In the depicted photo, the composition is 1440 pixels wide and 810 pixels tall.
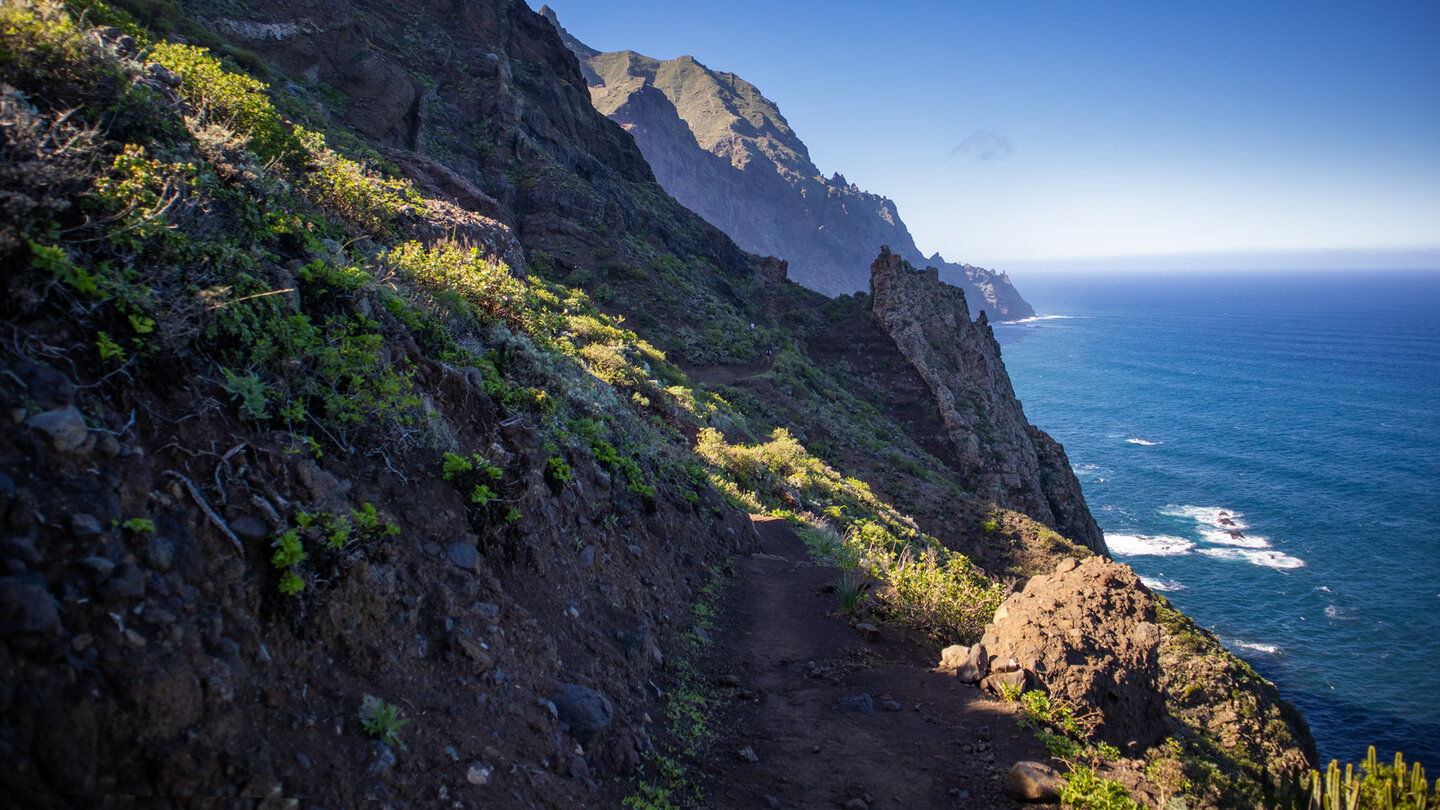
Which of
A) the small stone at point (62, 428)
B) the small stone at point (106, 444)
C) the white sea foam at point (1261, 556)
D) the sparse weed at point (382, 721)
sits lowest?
the white sea foam at point (1261, 556)

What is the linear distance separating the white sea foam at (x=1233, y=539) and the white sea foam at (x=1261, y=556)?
808mm

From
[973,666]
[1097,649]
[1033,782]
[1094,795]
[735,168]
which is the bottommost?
[973,666]

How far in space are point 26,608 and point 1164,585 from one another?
46.1 meters

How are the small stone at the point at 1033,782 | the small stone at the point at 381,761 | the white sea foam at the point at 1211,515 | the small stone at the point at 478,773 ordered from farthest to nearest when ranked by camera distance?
the white sea foam at the point at 1211,515
the small stone at the point at 1033,782
the small stone at the point at 478,773
the small stone at the point at 381,761

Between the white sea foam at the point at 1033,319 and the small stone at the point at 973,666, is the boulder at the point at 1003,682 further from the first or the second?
the white sea foam at the point at 1033,319

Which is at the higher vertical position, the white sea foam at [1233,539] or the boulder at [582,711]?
the boulder at [582,711]

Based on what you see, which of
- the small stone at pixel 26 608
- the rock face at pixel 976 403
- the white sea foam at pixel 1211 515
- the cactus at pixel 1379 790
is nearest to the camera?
the small stone at pixel 26 608

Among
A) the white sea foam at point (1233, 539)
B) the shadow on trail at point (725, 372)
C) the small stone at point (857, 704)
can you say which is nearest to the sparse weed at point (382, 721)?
the small stone at point (857, 704)

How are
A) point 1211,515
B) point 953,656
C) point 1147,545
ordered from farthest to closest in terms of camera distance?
1. point 1211,515
2. point 1147,545
3. point 953,656

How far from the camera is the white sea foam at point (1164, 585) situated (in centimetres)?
3642

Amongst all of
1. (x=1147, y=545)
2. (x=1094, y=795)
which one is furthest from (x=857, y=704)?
(x=1147, y=545)

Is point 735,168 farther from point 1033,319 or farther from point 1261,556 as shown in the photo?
point 1261,556

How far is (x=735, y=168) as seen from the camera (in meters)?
168

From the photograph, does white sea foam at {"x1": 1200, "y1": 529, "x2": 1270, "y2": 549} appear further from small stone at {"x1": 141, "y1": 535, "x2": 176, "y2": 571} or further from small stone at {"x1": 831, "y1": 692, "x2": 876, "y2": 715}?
small stone at {"x1": 141, "y1": 535, "x2": 176, "y2": 571}
